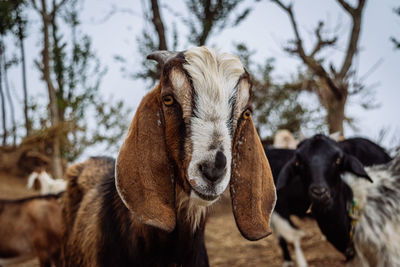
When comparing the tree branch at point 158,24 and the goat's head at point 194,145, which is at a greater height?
the tree branch at point 158,24

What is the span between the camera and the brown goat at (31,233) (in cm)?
537

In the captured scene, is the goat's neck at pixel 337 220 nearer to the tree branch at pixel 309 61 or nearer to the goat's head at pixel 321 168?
the goat's head at pixel 321 168

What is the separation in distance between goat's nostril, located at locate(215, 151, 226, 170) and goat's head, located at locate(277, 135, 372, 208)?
2.13 meters

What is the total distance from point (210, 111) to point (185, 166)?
11.7 inches

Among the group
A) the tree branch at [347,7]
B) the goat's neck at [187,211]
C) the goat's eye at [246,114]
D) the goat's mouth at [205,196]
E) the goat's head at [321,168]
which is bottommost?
the goat's head at [321,168]

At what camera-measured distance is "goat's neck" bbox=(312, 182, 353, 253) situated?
357 cm

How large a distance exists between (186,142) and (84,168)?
1.96 metres

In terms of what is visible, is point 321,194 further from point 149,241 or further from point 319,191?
point 149,241

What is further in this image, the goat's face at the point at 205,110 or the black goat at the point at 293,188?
the black goat at the point at 293,188

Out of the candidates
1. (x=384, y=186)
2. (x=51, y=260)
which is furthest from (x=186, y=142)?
(x=51, y=260)

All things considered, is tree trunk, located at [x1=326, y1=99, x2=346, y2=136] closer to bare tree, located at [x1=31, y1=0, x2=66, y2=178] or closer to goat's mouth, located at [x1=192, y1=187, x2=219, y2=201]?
goat's mouth, located at [x1=192, y1=187, x2=219, y2=201]

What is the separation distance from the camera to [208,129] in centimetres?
164

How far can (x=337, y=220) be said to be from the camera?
3.58 m

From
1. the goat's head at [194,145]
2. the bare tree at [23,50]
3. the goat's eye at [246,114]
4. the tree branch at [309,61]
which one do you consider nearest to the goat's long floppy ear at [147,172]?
the goat's head at [194,145]
